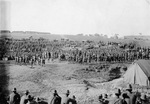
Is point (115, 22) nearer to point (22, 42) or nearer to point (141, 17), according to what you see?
point (141, 17)

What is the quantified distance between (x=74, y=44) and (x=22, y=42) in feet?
17.0

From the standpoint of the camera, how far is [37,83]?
10.3 meters

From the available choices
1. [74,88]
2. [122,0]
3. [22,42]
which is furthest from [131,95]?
[22,42]

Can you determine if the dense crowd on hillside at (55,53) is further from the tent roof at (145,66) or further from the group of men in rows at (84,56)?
the tent roof at (145,66)

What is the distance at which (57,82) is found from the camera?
10.8 metres

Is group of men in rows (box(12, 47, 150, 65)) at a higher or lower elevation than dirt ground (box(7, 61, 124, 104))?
higher

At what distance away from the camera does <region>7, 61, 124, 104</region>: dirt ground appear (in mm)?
8594

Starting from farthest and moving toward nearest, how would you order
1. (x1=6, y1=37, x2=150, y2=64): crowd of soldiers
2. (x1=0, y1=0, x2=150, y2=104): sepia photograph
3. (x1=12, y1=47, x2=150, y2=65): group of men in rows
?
(x1=6, y1=37, x2=150, y2=64): crowd of soldiers
(x1=12, y1=47, x2=150, y2=65): group of men in rows
(x1=0, y1=0, x2=150, y2=104): sepia photograph

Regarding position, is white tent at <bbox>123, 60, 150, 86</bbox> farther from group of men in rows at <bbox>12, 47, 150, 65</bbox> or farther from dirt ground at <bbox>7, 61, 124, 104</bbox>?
group of men in rows at <bbox>12, 47, 150, 65</bbox>

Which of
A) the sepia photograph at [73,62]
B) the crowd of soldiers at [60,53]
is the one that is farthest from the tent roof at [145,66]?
the crowd of soldiers at [60,53]

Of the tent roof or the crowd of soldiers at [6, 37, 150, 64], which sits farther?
the crowd of soldiers at [6, 37, 150, 64]

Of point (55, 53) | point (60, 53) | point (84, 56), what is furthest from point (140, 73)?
point (60, 53)

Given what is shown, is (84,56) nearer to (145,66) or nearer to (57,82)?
(57,82)

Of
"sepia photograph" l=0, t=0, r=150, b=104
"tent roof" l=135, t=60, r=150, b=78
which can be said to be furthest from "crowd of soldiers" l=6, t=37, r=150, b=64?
"tent roof" l=135, t=60, r=150, b=78
